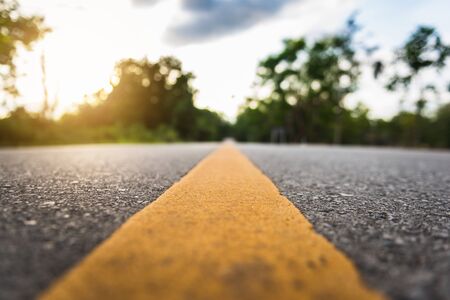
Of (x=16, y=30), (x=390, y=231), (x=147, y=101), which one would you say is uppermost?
(x=147, y=101)

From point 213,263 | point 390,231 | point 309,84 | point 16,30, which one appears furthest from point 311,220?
point 309,84

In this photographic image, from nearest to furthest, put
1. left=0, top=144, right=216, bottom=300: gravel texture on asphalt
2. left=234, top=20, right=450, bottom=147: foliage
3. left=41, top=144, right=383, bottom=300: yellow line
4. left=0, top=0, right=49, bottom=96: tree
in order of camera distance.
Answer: left=41, top=144, right=383, bottom=300: yellow line, left=0, top=144, right=216, bottom=300: gravel texture on asphalt, left=0, top=0, right=49, bottom=96: tree, left=234, top=20, right=450, bottom=147: foliage

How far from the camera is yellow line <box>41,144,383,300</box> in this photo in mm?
1203

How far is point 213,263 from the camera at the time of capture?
144 cm

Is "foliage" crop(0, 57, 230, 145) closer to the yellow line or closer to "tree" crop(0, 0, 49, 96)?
"tree" crop(0, 0, 49, 96)

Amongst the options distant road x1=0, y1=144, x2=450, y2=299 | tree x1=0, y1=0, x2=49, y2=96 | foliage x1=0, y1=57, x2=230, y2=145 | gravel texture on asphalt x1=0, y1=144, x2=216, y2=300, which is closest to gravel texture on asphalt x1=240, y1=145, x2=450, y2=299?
distant road x1=0, y1=144, x2=450, y2=299

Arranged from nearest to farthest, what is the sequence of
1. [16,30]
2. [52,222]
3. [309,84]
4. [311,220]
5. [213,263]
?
[213,263] → [52,222] → [311,220] → [16,30] → [309,84]

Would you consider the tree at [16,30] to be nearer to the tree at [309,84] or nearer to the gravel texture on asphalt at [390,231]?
the gravel texture on asphalt at [390,231]

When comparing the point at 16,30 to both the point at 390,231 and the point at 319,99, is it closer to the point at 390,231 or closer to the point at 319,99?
the point at 390,231

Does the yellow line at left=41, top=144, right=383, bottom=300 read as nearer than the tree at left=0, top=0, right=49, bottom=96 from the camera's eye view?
Yes

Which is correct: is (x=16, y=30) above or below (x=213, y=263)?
above

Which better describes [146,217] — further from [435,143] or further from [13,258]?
[435,143]

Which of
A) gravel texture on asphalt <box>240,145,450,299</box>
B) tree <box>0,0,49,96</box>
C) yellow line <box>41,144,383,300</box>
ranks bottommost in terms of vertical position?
gravel texture on asphalt <box>240,145,450,299</box>

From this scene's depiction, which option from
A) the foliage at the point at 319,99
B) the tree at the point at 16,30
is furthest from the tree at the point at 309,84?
the tree at the point at 16,30
